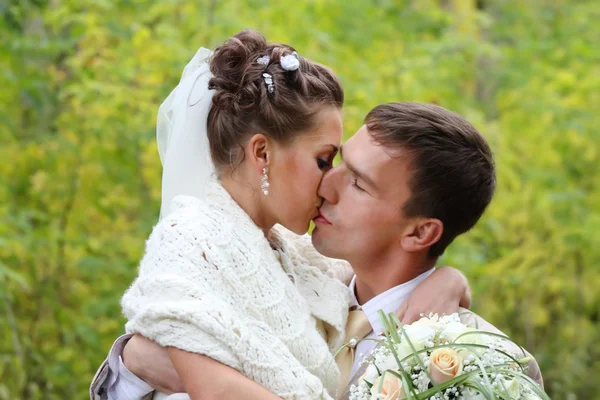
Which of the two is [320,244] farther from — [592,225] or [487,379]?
[592,225]

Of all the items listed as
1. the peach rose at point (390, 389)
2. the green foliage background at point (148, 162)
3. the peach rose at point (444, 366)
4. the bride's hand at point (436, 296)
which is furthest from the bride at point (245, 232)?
the green foliage background at point (148, 162)

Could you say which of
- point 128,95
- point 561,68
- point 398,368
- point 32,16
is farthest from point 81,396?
point 561,68

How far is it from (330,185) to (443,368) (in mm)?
1010

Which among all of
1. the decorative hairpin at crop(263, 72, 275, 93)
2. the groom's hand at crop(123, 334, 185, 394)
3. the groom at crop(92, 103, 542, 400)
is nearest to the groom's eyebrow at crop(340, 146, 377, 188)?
the groom at crop(92, 103, 542, 400)

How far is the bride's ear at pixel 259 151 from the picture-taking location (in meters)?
2.94

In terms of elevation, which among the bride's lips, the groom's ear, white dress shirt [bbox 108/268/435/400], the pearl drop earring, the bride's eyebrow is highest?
the bride's eyebrow

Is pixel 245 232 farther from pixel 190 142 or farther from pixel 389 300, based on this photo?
pixel 389 300

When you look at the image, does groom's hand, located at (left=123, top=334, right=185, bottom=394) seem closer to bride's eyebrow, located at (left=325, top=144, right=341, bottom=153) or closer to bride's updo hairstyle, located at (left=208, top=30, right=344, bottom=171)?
bride's updo hairstyle, located at (left=208, top=30, right=344, bottom=171)

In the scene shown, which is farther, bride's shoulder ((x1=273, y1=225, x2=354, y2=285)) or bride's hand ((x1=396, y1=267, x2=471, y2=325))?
bride's shoulder ((x1=273, y1=225, x2=354, y2=285))

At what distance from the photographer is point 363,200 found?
306cm

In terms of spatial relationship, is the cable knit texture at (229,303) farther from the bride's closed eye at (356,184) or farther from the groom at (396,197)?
the bride's closed eye at (356,184)

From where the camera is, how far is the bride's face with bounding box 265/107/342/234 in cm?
297

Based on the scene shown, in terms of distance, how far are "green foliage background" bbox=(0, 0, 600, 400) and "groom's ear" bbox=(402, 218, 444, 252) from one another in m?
2.40

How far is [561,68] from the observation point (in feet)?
26.1
